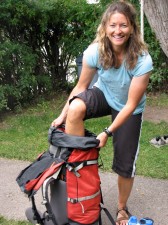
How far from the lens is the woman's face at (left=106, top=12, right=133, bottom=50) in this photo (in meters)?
2.80

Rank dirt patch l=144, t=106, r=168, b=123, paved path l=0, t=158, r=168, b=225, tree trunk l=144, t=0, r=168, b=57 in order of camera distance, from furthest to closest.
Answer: dirt patch l=144, t=106, r=168, b=123 → tree trunk l=144, t=0, r=168, b=57 → paved path l=0, t=158, r=168, b=225

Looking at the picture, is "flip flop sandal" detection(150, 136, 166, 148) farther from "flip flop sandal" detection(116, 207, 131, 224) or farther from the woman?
the woman

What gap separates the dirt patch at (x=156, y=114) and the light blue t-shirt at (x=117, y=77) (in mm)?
3267

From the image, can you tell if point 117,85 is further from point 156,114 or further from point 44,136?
point 156,114

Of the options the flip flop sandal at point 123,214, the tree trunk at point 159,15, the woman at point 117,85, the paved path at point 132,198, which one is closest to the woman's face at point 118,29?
the woman at point 117,85

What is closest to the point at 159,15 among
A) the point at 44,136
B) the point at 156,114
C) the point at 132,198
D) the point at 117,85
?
the point at 156,114

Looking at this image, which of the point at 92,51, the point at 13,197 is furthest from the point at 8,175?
the point at 92,51

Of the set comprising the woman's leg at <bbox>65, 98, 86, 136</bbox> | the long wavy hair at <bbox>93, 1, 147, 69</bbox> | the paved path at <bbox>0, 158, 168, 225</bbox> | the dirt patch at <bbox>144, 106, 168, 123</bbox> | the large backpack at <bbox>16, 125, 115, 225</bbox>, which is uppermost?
the long wavy hair at <bbox>93, 1, 147, 69</bbox>

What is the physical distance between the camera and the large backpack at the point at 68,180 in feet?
9.52

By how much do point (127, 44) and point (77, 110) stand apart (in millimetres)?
608

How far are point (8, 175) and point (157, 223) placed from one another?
191cm

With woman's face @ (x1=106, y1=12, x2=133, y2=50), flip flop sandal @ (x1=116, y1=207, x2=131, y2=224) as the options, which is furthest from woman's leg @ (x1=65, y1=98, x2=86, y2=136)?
flip flop sandal @ (x1=116, y1=207, x2=131, y2=224)

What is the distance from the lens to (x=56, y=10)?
7.72 m

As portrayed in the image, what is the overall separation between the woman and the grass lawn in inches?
43.4
